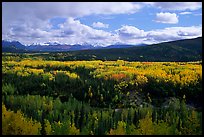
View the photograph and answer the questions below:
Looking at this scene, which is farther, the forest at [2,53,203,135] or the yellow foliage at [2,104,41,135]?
the forest at [2,53,203,135]

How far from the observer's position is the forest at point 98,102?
67125 mm

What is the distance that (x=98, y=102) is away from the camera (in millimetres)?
105875

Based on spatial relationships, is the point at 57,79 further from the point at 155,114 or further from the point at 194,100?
the point at 194,100

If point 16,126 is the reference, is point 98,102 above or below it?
below

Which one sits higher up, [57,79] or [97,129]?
[57,79]

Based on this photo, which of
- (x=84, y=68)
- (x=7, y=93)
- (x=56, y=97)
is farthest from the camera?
(x=84, y=68)

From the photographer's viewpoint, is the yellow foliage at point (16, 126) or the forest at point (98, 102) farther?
the forest at point (98, 102)

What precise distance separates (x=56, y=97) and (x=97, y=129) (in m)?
32.7

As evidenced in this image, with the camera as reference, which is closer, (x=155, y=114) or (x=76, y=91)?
(x=155, y=114)

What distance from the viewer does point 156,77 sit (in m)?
118

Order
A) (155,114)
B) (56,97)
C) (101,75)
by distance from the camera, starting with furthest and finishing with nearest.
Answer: (101,75)
(56,97)
(155,114)

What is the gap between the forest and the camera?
6712 centimetres

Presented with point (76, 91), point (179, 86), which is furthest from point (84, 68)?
point (179, 86)

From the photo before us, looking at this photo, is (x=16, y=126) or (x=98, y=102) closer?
(x=16, y=126)
